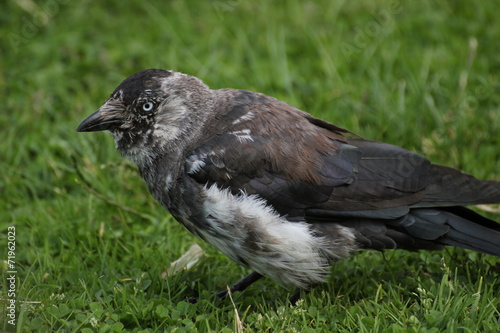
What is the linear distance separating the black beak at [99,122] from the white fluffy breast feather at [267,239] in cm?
80

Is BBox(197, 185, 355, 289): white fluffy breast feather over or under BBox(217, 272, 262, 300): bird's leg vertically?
over

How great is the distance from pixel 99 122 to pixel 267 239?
4.32 ft

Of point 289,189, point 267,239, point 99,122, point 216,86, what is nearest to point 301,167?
point 289,189

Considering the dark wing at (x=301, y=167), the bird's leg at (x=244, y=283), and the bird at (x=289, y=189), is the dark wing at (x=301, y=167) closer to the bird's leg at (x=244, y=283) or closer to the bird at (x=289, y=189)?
the bird at (x=289, y=189)

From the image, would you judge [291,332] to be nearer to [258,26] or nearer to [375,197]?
[375,197]

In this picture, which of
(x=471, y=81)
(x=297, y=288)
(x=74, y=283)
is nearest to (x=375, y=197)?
(x=297, y=288)

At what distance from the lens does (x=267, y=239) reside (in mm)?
4215

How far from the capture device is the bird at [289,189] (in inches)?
168

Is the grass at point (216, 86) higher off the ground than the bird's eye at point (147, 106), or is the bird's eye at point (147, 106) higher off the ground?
the bird's eye at point (147, 106)

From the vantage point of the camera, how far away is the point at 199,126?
462cm

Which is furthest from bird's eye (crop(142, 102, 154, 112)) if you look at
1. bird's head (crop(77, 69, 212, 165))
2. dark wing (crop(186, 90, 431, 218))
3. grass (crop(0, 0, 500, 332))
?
grass (crop(0, 0, 500, 332))

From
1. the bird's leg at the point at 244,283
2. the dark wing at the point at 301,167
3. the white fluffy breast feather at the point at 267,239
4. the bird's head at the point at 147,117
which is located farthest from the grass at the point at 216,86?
the bird's head at the point at 147,117

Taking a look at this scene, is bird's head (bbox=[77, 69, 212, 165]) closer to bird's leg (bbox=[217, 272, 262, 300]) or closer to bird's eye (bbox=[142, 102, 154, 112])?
bird's eye (bbox=[142, 102, 154, 112])

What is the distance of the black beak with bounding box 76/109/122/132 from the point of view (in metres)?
4.55
